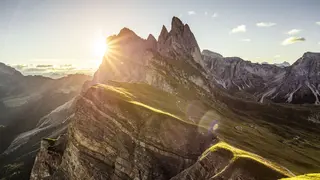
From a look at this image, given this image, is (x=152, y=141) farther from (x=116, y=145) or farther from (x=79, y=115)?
(x=79, y=115)

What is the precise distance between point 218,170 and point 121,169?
29116 mm

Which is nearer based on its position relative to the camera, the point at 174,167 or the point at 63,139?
the point at 174,167

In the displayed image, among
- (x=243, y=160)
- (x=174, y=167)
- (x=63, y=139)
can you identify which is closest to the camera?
(x=243, y=160)

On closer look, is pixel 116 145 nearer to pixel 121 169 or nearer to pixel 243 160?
pixel 121 169

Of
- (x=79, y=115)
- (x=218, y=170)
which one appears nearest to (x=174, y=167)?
(x=218, y=170)

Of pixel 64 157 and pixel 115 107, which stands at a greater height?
pixel 115 107

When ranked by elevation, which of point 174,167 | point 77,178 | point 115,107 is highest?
point 115,107

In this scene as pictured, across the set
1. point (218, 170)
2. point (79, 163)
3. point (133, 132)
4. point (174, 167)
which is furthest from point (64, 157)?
point (218, 170)

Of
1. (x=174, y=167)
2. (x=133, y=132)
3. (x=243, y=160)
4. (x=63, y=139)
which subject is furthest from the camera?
(x=63, y=139)

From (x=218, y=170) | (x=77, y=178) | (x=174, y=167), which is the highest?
(x=218, y=170)

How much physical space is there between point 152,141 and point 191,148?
9.20 meters

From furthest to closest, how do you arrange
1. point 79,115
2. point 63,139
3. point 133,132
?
point 63,139
point 79,115
point 133,132

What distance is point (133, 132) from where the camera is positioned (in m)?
75.8

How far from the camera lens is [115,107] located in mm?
81875
